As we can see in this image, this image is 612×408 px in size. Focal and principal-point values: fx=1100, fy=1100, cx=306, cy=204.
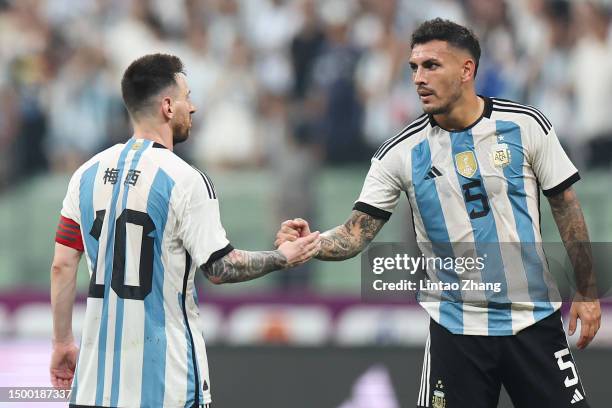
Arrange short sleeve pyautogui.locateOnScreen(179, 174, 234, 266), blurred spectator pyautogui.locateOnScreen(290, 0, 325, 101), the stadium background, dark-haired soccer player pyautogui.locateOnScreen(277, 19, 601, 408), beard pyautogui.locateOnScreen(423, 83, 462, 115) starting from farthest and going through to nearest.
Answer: blurred spectator pyautogui.locateOnScreen(290, 0, 325, 101) < the stadium background < beard pyautogui.locateOnScreen(423, 83, 462, 115) < dark-haired soccer player pyautogui.locateOnScreen(277, 19, 601, 408) < short sleeve pyautogui.locateOnScreen(179, 174, 234, 266)

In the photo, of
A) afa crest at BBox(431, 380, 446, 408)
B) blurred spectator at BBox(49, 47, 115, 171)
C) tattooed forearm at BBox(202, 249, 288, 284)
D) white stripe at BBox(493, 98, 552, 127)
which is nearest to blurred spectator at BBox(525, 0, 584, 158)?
blurred spectator at BBox(49, 47, 115, 171)

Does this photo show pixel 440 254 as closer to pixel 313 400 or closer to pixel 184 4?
pixel 313 400

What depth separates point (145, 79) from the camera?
4.33 metres

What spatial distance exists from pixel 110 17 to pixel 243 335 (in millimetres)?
3106

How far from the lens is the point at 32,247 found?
8859mm

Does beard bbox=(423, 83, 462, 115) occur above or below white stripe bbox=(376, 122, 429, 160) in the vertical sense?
above

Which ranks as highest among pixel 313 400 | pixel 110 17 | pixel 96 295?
pixel 110 17

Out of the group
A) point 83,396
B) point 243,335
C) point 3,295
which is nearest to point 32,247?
point 3,295

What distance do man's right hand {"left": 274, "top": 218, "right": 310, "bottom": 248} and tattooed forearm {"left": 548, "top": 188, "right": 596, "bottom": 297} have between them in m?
1.07

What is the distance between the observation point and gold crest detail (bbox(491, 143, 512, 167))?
4676 millimetres

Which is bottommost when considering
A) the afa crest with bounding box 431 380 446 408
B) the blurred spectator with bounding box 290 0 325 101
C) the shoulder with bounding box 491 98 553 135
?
the afa crest with bounding box 431 380 446 408

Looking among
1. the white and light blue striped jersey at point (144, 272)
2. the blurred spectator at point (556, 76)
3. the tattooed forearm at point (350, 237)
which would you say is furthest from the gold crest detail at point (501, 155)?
the blurred spectator at point (556, 76)

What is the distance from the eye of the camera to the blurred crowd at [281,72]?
884 cm

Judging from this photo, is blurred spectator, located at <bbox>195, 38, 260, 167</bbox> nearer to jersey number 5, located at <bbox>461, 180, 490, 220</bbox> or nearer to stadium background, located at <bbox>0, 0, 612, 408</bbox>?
stadium background, located at <bbox>0, 0, 612, 408</bbox>
